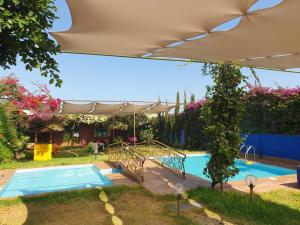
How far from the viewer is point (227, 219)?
5285 mm

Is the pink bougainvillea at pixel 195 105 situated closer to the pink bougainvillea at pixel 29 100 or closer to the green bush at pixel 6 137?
the pink bougainvillea at pixel 29 100

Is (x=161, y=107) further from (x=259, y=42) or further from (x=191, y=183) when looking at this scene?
(x=259, y=42)

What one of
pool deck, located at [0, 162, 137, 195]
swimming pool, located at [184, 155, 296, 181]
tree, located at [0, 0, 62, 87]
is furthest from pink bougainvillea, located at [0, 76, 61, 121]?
tree, located at [0, 0, 62, 87]

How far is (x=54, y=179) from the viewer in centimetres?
1085

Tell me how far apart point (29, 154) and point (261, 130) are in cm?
1321

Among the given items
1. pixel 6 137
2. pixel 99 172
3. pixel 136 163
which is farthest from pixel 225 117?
pixel 6 137

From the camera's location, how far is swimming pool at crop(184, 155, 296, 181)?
1112cm

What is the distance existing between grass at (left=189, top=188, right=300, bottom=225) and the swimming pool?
392 cm

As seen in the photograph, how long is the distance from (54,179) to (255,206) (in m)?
7.97

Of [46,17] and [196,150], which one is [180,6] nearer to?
[46,17]

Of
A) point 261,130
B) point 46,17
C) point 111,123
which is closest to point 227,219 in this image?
point 46,17

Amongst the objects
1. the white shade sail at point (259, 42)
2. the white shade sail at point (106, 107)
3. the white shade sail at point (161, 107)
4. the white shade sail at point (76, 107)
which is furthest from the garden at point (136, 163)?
the white shade sail at point (161, 107)

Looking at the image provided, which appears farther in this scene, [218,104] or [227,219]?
[218,104]

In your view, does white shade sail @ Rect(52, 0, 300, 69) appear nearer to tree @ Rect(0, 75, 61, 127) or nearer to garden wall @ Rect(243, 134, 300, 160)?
garden wall @ Rect(243, 134, 300, 160)
